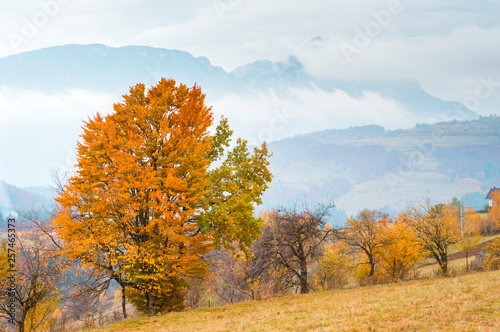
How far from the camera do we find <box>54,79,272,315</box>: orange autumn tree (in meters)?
24.8

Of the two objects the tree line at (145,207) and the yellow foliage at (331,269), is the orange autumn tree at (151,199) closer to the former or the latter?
the tree line at (145,207)

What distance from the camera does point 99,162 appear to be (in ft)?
84.8

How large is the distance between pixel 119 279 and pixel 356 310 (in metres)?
15.7

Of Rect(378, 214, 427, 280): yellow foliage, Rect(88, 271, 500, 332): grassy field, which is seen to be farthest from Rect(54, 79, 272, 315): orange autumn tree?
Rect(378, 214, 427, 280): yellow foliage

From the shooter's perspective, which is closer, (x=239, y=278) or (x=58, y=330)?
(x=58, y=330)

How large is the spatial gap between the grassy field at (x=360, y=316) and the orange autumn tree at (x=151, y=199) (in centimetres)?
328

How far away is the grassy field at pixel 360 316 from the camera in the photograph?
15172mm

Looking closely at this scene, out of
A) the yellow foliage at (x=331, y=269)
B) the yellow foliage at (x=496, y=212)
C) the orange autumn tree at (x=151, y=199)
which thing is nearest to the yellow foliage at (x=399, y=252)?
the yellow foliage at (x=331, y=269)

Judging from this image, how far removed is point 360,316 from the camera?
1792cm

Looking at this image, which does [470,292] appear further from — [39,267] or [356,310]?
[39,267]

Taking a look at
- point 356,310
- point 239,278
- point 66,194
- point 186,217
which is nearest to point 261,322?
point 356,310

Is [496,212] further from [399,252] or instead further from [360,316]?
[360,316]

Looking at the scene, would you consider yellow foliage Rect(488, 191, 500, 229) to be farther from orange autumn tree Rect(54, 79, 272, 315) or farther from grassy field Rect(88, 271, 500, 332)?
orange autumn tree Rect(54, 79, 272, 315)

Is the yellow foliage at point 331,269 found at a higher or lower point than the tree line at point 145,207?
lower
